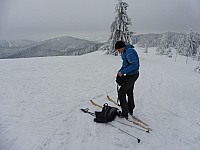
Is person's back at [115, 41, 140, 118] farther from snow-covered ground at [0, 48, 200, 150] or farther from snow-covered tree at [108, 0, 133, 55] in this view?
snow-covered tree at [108, 0, 133, 55]

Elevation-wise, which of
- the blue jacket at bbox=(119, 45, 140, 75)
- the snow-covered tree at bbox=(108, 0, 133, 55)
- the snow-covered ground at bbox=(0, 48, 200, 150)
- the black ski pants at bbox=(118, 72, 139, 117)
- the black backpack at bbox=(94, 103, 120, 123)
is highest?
the snow-covered tree at bbox=(108, 0, 133, 55)

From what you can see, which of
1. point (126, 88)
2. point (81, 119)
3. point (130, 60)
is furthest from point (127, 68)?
point (81, 119)

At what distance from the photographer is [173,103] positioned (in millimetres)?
6699

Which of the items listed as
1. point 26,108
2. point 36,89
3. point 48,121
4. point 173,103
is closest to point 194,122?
point 173,103

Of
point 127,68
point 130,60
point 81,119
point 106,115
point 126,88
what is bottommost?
point 81,119

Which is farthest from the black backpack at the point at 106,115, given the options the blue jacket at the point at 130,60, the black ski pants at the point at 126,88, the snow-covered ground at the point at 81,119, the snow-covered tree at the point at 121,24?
the snow-covered tree at the point at 121,24

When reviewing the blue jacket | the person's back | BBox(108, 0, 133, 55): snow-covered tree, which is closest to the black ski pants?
the person's back

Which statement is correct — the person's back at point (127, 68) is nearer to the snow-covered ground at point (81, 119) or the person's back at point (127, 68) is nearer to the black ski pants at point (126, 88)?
the black ski pants at point (126, 88)

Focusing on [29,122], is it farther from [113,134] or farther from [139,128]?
[139,128]

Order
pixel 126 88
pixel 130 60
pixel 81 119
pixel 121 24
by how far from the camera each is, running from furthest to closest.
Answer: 1. pixel 121 24
2. pixel 81 119
3. pixel 126 88
4. pixel 130 60

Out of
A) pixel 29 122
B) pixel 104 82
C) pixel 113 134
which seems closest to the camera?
pixel 113 134

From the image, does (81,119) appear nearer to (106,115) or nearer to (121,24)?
(106,115)

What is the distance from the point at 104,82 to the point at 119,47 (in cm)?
483

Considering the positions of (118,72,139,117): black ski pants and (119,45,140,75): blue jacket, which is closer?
(119,45,140,75): blue jacket
